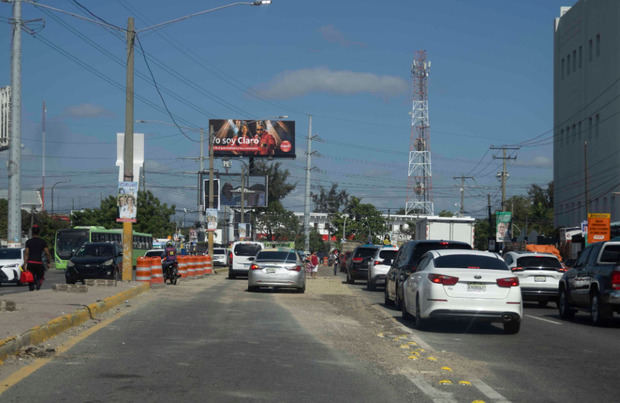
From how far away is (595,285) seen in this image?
59.2 ft

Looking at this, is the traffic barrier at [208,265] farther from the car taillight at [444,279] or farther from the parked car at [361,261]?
the car taillight at [444,279]

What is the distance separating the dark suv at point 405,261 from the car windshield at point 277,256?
5.89 m

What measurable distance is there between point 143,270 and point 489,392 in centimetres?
2148

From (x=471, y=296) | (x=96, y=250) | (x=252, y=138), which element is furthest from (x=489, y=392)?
(x=252, y=138)

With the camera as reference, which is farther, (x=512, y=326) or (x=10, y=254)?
(x=10, y=254)

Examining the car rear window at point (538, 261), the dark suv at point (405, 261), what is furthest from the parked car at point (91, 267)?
the car rear window at point (538, 261)

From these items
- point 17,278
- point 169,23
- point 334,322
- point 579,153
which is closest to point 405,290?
point 334,322

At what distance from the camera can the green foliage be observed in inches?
3548

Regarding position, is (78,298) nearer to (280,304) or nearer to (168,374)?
(280,304)

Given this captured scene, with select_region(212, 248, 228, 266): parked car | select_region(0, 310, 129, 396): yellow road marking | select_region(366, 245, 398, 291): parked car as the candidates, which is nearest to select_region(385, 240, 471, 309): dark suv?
select_region(0, 310, 129, 396): yellow road marking

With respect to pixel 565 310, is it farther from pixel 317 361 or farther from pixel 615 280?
pixel 317 361

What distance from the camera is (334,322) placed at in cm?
1648

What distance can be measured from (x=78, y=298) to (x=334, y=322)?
20.8ft

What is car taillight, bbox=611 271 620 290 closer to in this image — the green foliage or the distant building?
the green foliage
